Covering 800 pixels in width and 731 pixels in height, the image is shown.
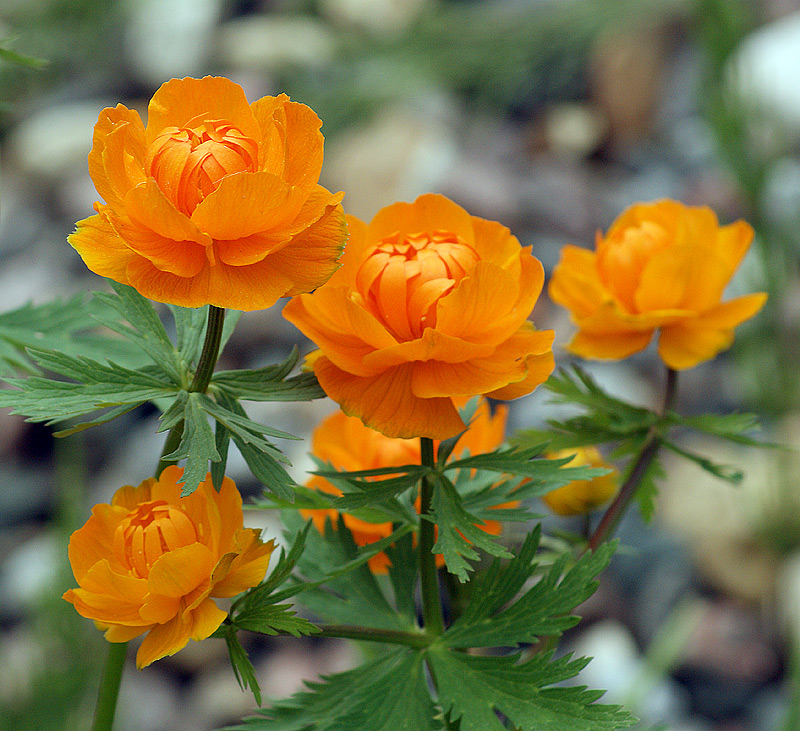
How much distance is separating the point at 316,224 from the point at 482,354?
2.5 inches

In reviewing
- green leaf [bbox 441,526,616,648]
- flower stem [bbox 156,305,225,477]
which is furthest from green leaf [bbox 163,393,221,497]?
green leaf [bbox 441,526,616,648]

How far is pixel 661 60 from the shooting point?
8.23 ft

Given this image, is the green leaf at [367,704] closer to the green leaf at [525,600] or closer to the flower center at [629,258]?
the green leaf at [525,600]

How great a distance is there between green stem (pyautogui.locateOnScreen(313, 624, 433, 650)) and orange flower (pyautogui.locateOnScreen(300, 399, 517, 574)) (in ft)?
0.10

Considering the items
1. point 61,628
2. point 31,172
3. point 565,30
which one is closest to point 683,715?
point 61,628

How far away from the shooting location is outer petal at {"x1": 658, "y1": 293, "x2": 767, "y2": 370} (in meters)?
0.36

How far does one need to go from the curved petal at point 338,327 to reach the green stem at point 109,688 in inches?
4.7

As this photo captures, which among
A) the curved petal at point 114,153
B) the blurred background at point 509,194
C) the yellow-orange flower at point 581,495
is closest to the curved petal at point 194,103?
the curved petal at point 114,153

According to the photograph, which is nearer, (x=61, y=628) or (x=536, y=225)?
(x=61, y=628)

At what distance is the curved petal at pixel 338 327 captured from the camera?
0.83 ft

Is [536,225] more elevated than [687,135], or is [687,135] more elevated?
[687,135]

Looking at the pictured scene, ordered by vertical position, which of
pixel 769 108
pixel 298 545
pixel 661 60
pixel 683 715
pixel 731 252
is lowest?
pixel 683 715

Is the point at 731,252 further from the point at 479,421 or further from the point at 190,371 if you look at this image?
the point at 190,371

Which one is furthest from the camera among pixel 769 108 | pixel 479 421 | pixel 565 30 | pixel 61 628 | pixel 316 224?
pixel 565 30
